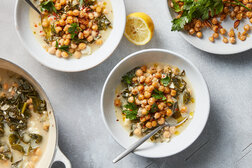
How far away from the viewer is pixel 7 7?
278 centimetres

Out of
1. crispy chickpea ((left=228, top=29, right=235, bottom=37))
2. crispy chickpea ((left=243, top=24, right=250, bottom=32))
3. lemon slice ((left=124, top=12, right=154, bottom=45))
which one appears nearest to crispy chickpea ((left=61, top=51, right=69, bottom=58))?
lemon slice ((left=124, top=12, right=154, bottom=45))

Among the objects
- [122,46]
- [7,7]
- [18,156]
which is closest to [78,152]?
A: [18,156]

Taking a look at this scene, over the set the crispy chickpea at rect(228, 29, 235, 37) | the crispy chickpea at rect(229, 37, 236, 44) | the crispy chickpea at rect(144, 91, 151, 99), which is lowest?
the crispy chickpea at rect(144, 91, 151, 99)

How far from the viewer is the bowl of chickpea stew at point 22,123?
2.58 meters

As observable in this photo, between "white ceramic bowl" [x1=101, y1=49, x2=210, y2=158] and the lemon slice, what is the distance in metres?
0.18

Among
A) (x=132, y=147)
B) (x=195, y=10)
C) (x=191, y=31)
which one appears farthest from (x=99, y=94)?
(x=195, y=10)

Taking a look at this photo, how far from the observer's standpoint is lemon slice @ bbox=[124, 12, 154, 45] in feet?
8.69

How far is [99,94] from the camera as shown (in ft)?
9.18

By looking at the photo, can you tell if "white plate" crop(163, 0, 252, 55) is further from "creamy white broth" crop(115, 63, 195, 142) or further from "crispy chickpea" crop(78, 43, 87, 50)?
"crispy chickpea" crop(78, 43, 87, 50)

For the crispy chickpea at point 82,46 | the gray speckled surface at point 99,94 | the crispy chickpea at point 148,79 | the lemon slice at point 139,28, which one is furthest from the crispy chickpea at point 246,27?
the crispy chickpea at point 82,46

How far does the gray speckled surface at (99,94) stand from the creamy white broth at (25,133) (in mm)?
205

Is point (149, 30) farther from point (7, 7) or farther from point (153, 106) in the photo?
point (7, 7)

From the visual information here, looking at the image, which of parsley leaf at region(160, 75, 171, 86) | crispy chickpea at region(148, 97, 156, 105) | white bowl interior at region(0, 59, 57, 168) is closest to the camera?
white bowl interior at region(0, 59, 57, 168)

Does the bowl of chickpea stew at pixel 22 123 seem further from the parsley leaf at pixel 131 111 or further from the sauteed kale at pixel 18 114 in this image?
the parsley leaf at pixel 131 111
